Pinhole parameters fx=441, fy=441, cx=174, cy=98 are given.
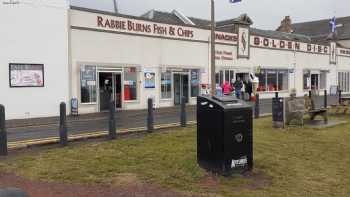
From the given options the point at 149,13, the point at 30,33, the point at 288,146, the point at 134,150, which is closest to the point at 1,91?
the point at 30,33

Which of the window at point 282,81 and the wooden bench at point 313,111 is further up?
the window at point 282,81

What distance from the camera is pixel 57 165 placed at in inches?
295

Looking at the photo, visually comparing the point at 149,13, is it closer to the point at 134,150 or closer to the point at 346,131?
the point at 346,131

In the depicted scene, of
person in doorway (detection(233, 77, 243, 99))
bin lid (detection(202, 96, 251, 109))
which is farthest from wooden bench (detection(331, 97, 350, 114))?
bin lid (detection(202, 96, 251, 109))

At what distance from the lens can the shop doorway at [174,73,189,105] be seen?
27453 millimetres

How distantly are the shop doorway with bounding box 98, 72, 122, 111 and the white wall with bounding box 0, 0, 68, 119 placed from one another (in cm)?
241

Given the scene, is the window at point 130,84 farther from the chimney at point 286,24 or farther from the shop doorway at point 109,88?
the chimney at point 286,24

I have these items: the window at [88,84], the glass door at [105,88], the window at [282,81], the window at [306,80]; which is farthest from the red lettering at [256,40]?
the window at [88,84]

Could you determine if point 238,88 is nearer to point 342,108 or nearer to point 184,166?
point 342,108

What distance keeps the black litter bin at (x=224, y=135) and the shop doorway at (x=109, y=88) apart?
16117 millimetres

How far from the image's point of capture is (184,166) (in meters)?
7.47

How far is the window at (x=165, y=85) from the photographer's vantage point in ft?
86.5

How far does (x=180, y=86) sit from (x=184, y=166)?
20403mm

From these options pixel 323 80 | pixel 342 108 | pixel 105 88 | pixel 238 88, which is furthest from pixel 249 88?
pixel 323 80
